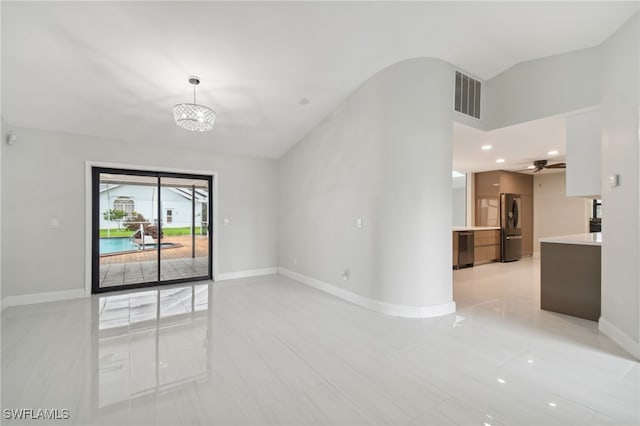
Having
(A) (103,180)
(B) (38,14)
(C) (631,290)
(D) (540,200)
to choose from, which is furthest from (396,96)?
(D) (540,200)

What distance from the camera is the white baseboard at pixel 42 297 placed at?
373cm

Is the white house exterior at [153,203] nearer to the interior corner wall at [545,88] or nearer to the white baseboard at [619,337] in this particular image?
the interior corner wall at [545,88]

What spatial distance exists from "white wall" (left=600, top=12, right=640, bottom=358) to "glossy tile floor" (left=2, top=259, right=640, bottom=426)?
0.93 feet

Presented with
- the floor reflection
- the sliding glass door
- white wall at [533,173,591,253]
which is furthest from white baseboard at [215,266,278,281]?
white wall at [533,173,591,253]

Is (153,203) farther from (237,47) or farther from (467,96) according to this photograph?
(467,96)

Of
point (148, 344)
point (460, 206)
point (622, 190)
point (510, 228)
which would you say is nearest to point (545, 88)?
point (622, 190)

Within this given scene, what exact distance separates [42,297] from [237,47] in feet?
14.3

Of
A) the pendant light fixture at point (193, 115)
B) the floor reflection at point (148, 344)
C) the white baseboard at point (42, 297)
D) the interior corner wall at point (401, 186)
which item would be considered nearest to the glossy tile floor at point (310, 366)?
the floor reflection at point (148, 344)

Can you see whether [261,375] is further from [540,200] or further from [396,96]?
[540,200]

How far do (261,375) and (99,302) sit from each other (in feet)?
10.6

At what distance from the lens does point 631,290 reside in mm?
2451

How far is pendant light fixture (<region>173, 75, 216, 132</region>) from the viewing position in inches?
117

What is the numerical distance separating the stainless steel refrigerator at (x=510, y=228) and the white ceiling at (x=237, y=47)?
458 cm

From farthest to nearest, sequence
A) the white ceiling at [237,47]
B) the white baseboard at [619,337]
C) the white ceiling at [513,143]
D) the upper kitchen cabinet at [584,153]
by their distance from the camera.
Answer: the white ceiling at [513,143], the upper kitchen cabinet at [584,153], the white ceiling at [237,47], the white baseboard at [619,337]
